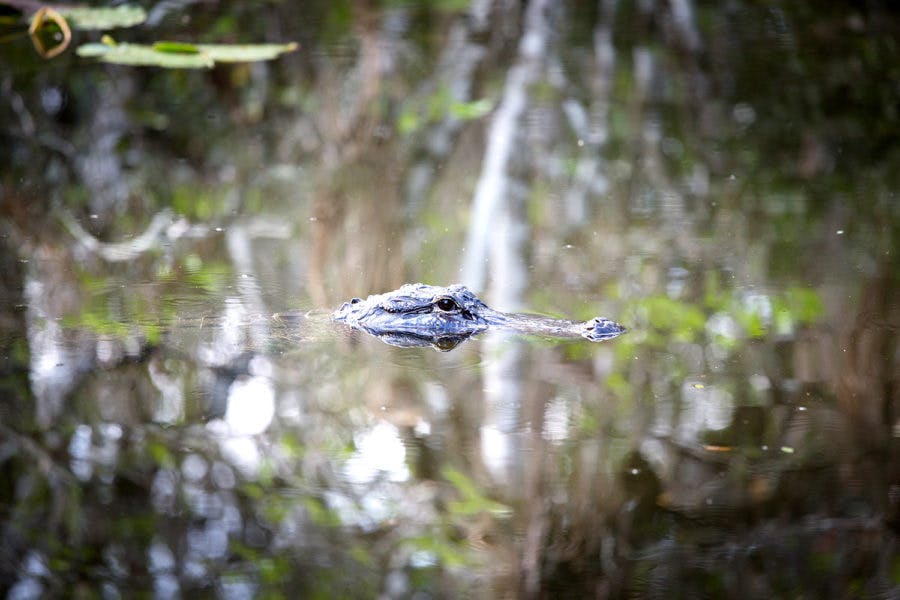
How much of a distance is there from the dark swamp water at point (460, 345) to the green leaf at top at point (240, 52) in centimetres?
11

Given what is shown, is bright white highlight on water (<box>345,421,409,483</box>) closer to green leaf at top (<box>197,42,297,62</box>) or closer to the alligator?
the alligator

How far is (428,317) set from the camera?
326 cm

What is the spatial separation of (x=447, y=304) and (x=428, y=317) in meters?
0.07

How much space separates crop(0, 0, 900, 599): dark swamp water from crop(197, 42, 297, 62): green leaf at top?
11cm

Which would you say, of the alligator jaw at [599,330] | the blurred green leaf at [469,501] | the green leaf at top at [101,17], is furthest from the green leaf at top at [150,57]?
the blurred green leaf at [469,501]

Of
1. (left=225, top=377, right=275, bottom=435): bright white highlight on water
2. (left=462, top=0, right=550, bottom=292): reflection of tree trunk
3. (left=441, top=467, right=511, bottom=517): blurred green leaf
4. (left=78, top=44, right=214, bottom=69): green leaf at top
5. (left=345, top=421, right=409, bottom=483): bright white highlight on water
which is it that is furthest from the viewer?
(left=78, top=44, right=214, bottom=69): green leaf at top

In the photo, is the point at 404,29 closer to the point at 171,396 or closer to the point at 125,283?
the point at 125,283

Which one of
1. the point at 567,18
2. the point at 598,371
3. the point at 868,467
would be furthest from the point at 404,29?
the point at 868,467

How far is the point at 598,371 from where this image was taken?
288cm

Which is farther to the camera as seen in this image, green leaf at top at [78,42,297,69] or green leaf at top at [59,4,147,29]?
green leaf at top at [59,4,147,29]

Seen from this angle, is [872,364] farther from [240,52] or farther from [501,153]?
[240,52]

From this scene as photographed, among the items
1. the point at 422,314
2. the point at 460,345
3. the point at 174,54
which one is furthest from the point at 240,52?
the point at 460,345

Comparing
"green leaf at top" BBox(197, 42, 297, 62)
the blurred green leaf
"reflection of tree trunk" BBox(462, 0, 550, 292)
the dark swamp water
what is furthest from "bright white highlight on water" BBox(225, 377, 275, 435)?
"green leaf at top" BBox(197, 42, 297, 62)

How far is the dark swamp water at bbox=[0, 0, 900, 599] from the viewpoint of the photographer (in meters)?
2.02
